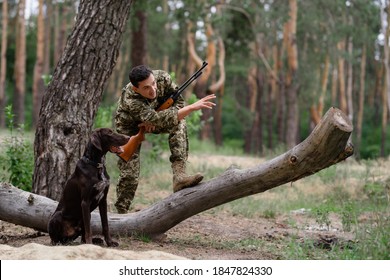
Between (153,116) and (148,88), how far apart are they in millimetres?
312

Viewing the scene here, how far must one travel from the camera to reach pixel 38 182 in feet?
25.4

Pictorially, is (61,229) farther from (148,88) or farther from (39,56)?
(39,56)

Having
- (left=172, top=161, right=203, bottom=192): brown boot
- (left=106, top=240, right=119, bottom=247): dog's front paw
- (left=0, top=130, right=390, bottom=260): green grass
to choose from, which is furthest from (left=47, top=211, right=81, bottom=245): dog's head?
(left=172, top=161, right=203, bottom=192): brown boot

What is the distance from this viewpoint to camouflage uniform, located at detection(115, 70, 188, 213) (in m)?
6.61

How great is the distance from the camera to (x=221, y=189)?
6352 mm

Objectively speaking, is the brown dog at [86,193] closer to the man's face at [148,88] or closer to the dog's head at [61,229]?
the dog's head at [61,229]

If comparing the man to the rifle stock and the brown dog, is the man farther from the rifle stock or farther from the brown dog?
the brown dog

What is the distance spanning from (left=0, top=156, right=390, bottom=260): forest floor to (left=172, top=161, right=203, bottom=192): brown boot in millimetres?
644

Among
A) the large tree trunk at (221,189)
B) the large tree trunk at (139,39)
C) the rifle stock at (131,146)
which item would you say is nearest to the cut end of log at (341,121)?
the large tree trunk at (221,189)

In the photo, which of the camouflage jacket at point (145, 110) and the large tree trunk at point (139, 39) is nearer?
the camouflage jacket at point (145, 110)

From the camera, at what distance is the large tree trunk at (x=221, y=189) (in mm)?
5730

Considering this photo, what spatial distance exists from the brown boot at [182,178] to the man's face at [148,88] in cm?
86

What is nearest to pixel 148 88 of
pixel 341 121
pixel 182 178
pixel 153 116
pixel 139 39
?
pixel 153 116

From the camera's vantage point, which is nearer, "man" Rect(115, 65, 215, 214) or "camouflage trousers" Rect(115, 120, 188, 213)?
"man" Rect(115, 65, 215, 214)
